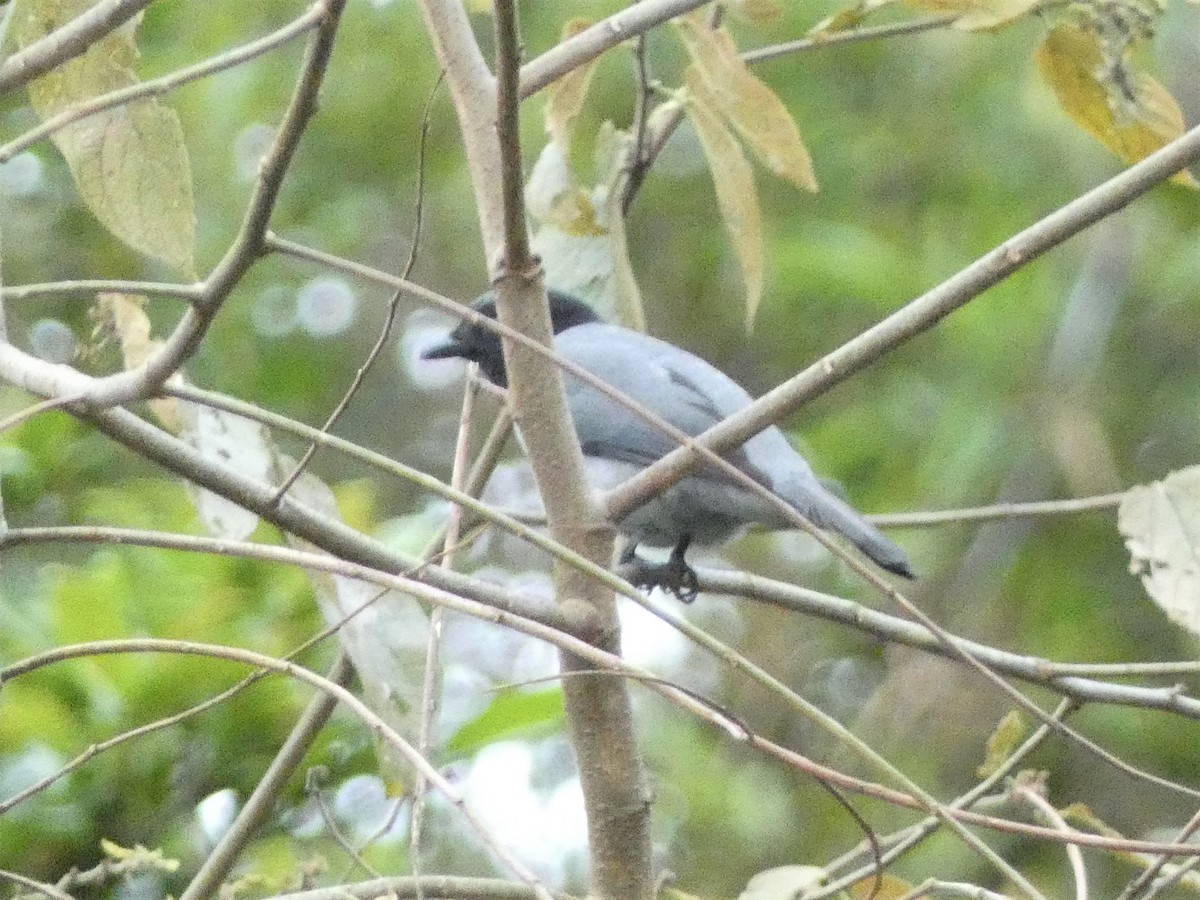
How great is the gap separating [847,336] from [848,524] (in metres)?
2.64

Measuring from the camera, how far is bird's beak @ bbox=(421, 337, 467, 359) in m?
3.98

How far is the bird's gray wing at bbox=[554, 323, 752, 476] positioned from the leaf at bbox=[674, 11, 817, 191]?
53.5 inches

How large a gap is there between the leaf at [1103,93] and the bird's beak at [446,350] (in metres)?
2.17

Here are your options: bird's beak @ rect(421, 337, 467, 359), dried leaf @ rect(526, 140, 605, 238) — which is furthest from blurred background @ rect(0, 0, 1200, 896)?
dried leaf @ rect(526, 140, 605, 238)

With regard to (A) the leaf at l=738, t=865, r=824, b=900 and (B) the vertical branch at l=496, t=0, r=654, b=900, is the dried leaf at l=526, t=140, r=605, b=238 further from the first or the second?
(A) the leaf at l=738, t=865, r=824, b=900

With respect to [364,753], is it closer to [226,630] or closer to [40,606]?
[226,630]

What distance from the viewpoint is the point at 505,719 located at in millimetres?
2986

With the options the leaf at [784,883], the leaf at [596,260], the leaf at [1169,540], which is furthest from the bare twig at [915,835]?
the leaf at [596,260]

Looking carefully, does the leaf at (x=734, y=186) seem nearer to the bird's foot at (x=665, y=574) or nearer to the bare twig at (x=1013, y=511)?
the bare twig at (x=1013, y=511)

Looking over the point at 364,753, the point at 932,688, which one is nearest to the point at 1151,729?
the point at 932,688

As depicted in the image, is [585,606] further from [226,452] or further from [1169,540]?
[1169,540]

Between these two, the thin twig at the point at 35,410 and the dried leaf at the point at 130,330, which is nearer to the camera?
the thin twig at the point at 35,410

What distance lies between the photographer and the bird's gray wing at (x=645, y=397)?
357 centimetres

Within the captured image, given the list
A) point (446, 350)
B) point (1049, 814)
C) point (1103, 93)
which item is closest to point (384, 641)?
point (1049, 814)
